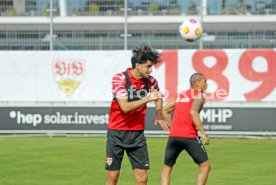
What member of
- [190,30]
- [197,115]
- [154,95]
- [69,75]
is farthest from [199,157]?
[69,75]

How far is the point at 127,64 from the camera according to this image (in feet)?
74.3

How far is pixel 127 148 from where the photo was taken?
9.17 meters

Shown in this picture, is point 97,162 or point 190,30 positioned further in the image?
point 190,30

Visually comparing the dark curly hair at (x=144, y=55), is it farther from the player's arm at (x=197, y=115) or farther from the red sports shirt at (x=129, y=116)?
the player's arm at (x=197, y=115)

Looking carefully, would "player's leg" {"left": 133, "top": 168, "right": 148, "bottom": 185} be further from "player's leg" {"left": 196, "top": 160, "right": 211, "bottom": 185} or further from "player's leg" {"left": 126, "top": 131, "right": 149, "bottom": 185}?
"player's leg" {"left": 196, "top": 160, "right": 211, "bottom": 185}

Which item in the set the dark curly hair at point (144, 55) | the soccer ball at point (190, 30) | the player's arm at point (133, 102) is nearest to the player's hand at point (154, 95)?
the player's arm at point (133, 102)

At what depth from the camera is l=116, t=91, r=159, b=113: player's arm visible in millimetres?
8305

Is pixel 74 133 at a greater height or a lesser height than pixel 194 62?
lesser

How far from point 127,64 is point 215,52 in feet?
9.22

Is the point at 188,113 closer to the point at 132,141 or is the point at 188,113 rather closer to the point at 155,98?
the point at 132,141

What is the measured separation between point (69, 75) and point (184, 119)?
12857mm

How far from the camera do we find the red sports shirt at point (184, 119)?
34.1ft

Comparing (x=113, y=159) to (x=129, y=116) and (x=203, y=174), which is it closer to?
(x=129, y=116)

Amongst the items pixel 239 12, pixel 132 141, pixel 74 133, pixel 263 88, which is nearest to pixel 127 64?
pixel 74 133
